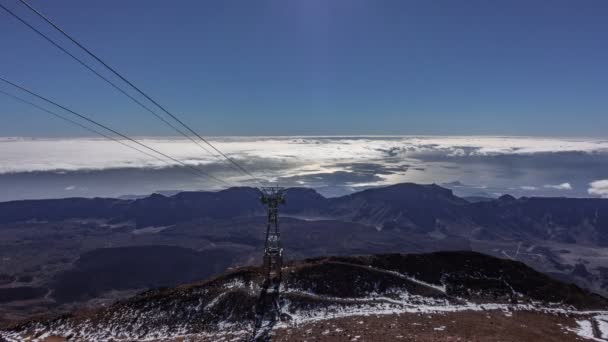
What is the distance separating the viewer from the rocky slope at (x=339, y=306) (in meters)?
41.8

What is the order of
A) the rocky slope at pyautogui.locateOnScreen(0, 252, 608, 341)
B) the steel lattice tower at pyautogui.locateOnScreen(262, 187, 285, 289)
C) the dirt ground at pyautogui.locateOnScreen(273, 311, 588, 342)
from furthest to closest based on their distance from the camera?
the steel lattice tower at pyautogui.locateOnScreen(262, 187, 285, 289)
the rocky slope at pyautogui.locateOnScreen(0, 252, 608, 341)
the dirt ground at pyautogui.locateOnScreen(273, 311, 588, 342)

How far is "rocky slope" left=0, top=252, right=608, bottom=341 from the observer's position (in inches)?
1646

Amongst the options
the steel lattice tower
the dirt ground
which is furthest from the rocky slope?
the steel lattice tower

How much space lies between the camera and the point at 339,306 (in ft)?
155

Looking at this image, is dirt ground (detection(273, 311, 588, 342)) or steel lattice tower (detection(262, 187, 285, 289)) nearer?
dirt ground (detection(273, 311, 588, 342))

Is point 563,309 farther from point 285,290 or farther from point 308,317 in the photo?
point 285,290

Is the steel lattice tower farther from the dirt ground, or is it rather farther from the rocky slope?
the dirt ground

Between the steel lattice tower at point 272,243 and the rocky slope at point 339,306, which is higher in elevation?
the steel lattice tower at point 272,243

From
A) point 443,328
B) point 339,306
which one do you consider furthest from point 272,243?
point 443,328

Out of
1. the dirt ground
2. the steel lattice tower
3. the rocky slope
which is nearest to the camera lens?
the dirt ground

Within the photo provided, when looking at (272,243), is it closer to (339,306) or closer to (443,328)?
(339,306)

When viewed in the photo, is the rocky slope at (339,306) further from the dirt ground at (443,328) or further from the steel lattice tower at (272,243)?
the steel lattice tower at (272,243)

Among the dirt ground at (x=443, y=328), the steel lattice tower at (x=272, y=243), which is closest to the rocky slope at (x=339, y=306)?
the dirt ground at (x=443, y=328)

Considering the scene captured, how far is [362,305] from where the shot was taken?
4753 centimetres
